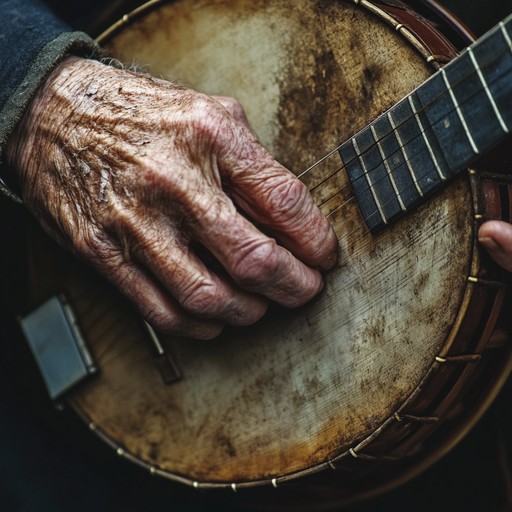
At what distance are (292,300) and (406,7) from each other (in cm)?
42

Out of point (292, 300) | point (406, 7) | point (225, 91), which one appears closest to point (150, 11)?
point (225, 91)

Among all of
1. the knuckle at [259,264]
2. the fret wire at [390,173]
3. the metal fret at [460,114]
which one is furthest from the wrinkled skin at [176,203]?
the metal fret at [460,114]

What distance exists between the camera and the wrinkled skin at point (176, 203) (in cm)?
75

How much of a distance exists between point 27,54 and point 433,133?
2.09 ft

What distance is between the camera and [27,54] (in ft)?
2.97

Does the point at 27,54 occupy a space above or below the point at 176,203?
above

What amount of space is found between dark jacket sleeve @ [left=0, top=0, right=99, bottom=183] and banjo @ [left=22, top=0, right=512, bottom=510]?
0.34ft

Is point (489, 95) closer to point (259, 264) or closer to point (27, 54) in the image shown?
point (259, 264)

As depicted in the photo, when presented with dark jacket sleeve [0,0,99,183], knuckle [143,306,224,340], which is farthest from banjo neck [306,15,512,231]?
dark jacket sleeve [0,0,99,183]

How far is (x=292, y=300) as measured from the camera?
30.9 inches

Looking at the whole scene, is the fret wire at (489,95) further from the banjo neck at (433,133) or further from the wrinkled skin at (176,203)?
the wrinkled skin at (176,203)

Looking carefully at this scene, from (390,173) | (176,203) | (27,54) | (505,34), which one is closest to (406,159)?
(390,173)

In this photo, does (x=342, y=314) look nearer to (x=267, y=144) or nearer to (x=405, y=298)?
(x=405, y=298)

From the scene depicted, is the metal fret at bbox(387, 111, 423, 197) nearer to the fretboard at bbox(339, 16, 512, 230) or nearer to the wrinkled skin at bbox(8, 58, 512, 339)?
the fretboard at bbox(339, 16, 512, 230)
